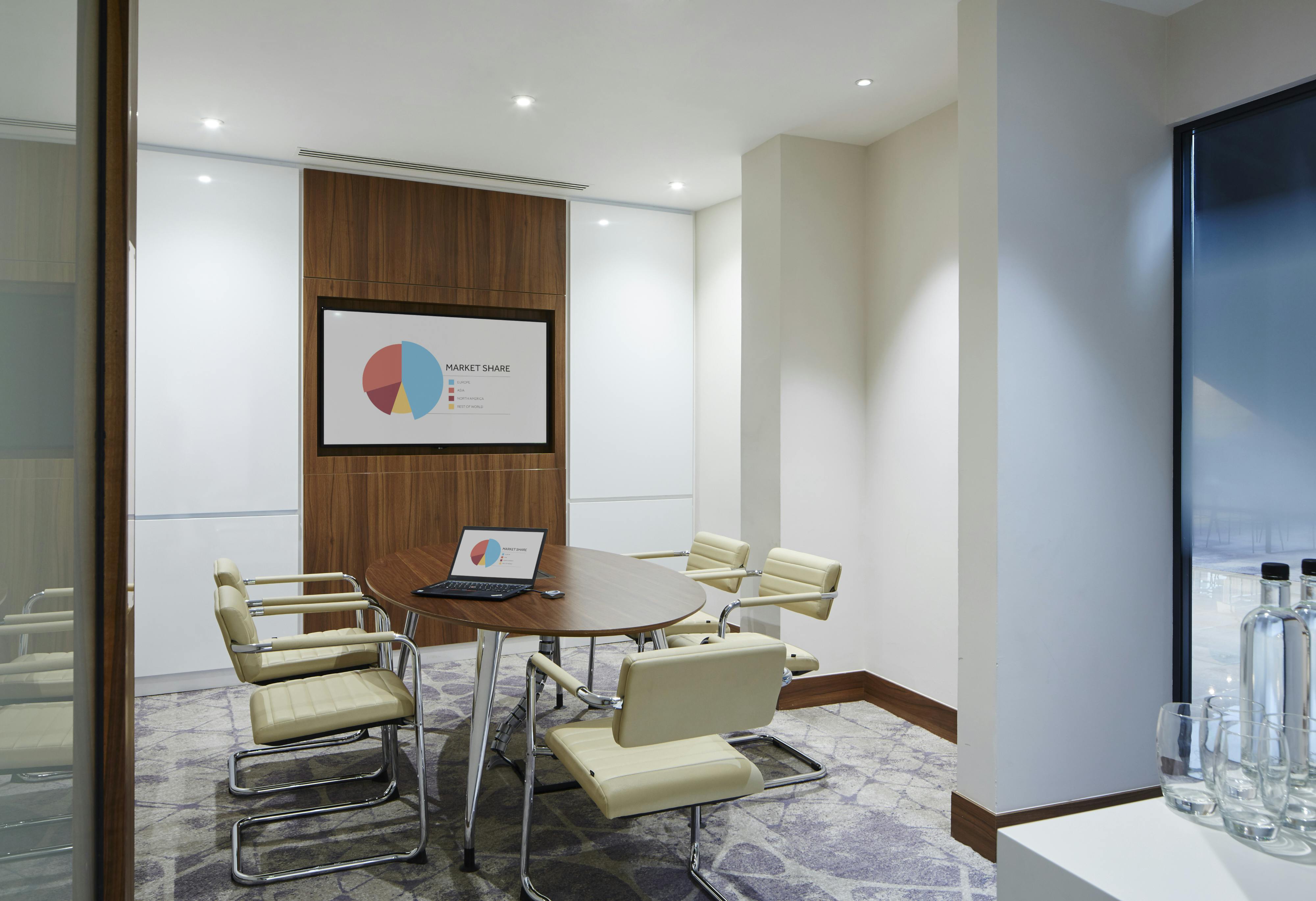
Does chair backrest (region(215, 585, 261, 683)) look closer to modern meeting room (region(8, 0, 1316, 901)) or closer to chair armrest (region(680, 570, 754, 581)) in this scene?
modern meeting room (region(8, 0, 1316, 901))

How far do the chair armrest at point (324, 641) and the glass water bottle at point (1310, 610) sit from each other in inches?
93.2

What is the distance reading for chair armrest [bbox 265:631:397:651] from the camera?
8.43 ft

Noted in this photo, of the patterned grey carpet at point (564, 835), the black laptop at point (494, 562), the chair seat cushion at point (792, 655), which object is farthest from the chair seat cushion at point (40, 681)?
the chair seat cushion at point (792, 655)

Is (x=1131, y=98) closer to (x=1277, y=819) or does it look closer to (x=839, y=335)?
(x=839, y=335)

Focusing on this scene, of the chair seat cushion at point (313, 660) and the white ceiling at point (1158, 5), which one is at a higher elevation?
the white ceiling at point (1158, 5)

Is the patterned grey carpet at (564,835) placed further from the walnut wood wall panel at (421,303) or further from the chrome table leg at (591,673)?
the walnut wood wall panel at (421,303)

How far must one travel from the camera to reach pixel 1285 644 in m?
1.00

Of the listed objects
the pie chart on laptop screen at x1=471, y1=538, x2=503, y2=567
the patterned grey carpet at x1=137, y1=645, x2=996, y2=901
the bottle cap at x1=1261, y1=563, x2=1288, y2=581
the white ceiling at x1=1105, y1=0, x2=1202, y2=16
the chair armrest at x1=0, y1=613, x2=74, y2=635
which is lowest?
the patterned grey carpet at x1=137, y1=645, x2=996, y2=901

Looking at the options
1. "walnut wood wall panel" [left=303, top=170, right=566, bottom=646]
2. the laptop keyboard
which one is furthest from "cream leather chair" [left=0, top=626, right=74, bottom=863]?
"walnut wood wall panel" [left=303, top=170, right=566, bottom=646]

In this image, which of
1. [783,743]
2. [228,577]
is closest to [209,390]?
[228,577]

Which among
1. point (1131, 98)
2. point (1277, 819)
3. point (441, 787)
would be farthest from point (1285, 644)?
point (441, 787)

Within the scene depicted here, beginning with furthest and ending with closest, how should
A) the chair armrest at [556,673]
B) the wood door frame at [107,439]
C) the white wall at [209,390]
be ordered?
the white wall at [209,390], the chair armrest at [556,673], the wood door frame at [107,439]

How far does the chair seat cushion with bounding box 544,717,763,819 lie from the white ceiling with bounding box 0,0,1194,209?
257 cm

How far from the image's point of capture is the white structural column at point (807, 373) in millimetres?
4219
